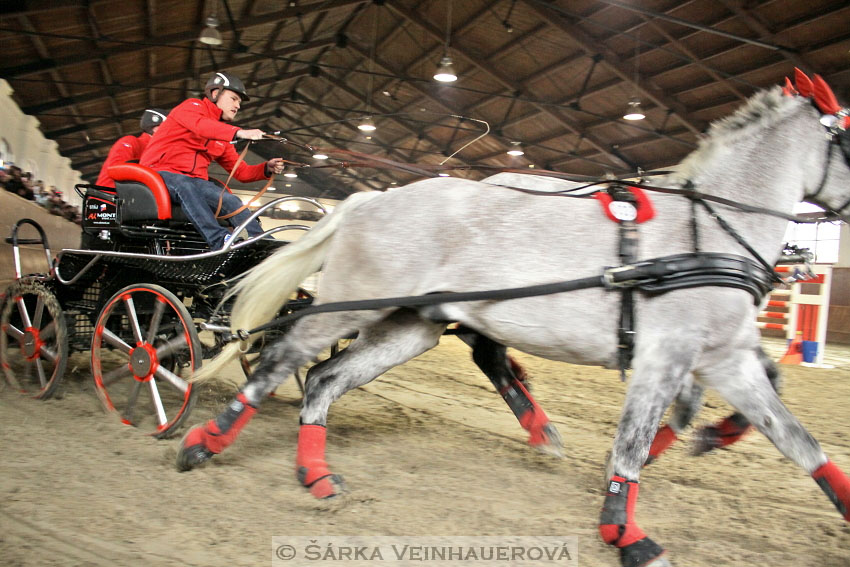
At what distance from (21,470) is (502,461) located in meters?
2.35

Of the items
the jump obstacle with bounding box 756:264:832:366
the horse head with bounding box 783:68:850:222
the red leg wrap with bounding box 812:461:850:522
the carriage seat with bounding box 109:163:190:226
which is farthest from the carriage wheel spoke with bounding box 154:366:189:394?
the jump obstacle with bounding box 756:264:832:366

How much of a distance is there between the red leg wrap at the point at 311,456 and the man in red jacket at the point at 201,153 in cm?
127

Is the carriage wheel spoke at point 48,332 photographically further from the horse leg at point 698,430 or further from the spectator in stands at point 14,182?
the spectator in stands at point 14,182

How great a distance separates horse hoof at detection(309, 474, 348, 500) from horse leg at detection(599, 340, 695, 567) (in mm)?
1114

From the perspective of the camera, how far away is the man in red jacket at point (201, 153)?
3309 mm

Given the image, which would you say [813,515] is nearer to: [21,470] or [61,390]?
[21,470]

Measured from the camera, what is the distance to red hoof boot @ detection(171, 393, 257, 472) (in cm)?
269

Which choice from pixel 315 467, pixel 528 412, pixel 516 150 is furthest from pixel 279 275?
pixel 516 150

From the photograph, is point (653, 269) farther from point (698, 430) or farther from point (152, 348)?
point (152, 348)

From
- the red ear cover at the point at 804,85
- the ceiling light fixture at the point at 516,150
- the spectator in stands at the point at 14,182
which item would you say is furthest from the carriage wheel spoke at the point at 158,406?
the ceiling light fixture at the point at 516,150

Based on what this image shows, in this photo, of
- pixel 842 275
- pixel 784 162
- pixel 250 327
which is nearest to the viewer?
pixel 784 162

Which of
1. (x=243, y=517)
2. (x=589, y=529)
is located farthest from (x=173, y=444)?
(x=589, y=529)

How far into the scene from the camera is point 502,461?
3178 mm

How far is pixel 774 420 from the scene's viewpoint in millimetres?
2285
